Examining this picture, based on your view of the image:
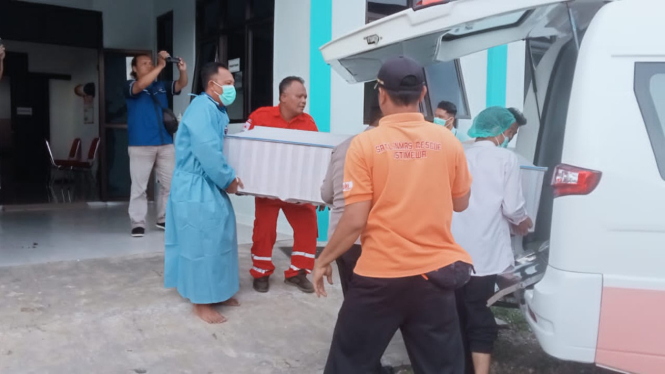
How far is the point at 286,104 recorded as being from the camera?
464 cm

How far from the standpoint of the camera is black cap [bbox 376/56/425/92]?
2283mm

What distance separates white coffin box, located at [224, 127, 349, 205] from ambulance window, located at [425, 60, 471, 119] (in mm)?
1562

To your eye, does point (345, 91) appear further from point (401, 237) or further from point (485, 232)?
point (401, 237)

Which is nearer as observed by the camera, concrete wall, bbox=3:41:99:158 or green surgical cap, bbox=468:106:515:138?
green surgical cap, bbox=468:106:515:138

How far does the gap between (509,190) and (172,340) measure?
7.41 feet

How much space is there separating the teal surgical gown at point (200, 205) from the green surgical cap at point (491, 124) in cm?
161

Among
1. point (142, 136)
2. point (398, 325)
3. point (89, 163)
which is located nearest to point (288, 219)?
point (142, 136)

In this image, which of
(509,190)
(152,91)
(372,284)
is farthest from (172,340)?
(152,91)

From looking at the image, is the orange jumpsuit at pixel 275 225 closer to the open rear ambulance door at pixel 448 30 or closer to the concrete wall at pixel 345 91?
the open rear ambulance door at pixel 448 30

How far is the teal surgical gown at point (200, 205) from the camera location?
386 cm

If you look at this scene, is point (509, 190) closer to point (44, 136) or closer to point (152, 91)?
point (152, 91)

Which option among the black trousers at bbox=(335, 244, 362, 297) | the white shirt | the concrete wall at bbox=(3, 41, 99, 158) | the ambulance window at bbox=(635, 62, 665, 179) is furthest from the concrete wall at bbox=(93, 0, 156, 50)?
the ambulance window at bbox=(635, 62, 665, 179)

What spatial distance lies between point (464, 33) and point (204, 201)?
1.97 metres

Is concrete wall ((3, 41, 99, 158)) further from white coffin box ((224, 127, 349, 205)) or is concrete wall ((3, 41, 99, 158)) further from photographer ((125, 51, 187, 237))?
white coffin box ((224, 127, 349, 205))
